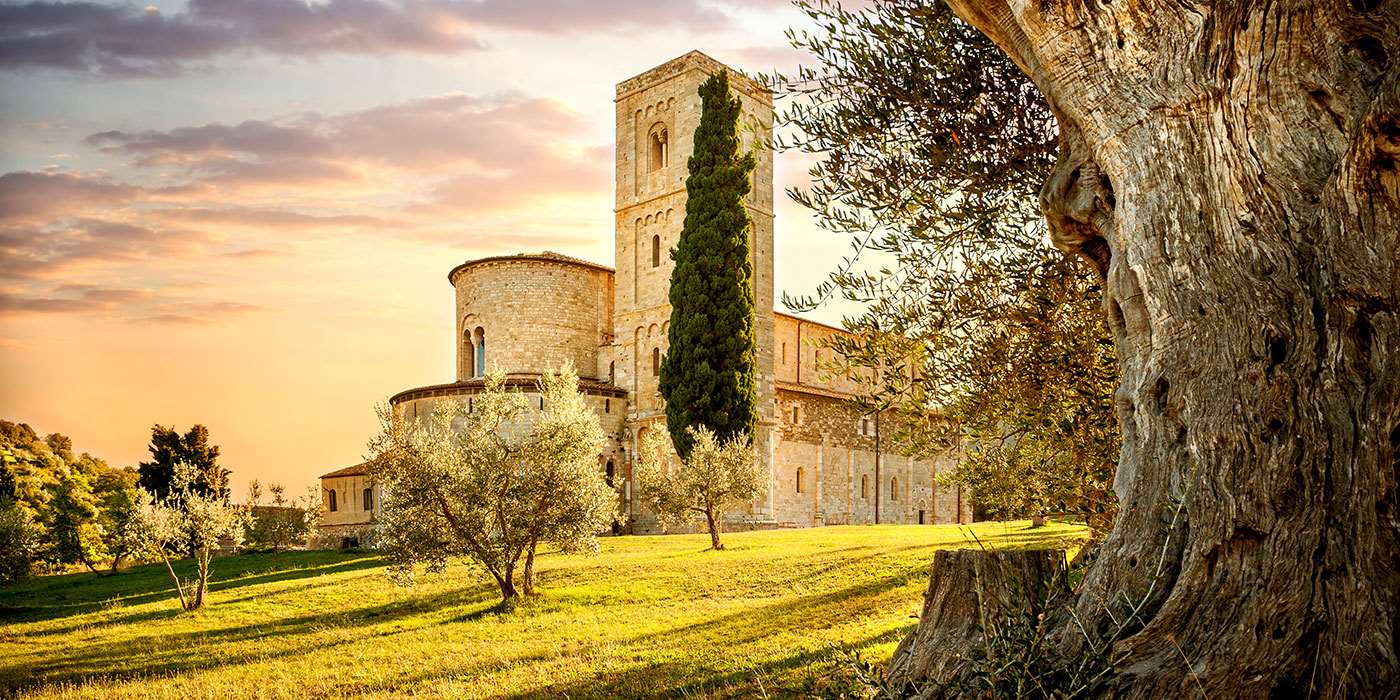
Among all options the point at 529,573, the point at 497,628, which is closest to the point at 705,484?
the point at 529,573

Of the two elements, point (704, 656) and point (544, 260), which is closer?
point (704, 656)

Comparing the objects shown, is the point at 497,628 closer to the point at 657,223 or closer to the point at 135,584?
the point at 135,584

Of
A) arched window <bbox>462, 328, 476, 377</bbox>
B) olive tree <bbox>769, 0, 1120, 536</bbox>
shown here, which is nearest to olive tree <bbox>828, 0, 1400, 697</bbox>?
olive tree <bbox>769, 0, 1120, 536</bbox>

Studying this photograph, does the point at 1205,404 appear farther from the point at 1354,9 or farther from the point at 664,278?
the point at 664,278

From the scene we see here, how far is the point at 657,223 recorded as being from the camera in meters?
42.4

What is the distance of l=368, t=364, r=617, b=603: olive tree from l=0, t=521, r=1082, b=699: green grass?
1.08 metres

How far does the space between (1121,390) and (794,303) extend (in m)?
4.09

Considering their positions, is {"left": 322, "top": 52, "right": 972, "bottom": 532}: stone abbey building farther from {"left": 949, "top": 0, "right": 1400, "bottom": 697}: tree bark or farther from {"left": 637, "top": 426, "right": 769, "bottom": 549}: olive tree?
{"left": 949, "top": 0, "right": 1400, "bottom": 697}: tree bark

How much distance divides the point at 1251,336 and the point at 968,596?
Result: 5.15 ft

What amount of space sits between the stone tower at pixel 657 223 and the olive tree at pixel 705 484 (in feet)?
30.7

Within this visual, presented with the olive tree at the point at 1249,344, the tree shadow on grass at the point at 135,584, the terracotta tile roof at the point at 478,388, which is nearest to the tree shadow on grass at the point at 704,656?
the olive tree at the point at 1249,344

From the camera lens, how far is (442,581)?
22.6 meters

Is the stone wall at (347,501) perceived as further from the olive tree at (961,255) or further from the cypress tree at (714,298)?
the olive tree at (961,255)

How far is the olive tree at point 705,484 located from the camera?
2869cm
